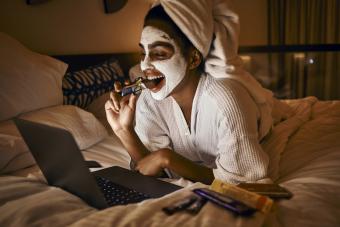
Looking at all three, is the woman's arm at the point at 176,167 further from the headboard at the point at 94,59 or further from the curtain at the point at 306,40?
the curtain at the point at 306,40

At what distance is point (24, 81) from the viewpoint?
1404mm

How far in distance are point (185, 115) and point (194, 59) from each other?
189 mm

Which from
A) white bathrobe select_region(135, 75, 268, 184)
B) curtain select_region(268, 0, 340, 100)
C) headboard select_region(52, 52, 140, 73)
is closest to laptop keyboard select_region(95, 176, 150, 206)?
white bathrobe select_region(135, 75, 268, 184)

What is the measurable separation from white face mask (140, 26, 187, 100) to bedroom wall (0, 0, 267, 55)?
2.99ft

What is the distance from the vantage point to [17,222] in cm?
66

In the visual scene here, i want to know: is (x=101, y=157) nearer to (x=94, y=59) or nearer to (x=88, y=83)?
(x=88, y=83)

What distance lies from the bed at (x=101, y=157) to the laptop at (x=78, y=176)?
1.3 inches

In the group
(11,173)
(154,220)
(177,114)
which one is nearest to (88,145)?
(11,173)

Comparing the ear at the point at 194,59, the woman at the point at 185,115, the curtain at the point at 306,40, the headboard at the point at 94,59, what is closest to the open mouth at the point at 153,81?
the woman at the point at 185,115

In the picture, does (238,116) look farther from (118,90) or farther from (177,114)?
(118,90)

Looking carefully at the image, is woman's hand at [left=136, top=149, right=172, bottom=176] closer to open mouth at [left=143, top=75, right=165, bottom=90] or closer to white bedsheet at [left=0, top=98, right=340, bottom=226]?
white bedsheet at [left=0, top=98, right=340, bottom=226]

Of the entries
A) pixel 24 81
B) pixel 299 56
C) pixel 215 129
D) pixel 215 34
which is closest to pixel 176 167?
pixel 215 129

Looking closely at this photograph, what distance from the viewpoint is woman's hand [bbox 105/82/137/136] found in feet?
3.75

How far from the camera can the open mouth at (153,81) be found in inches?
45.2
